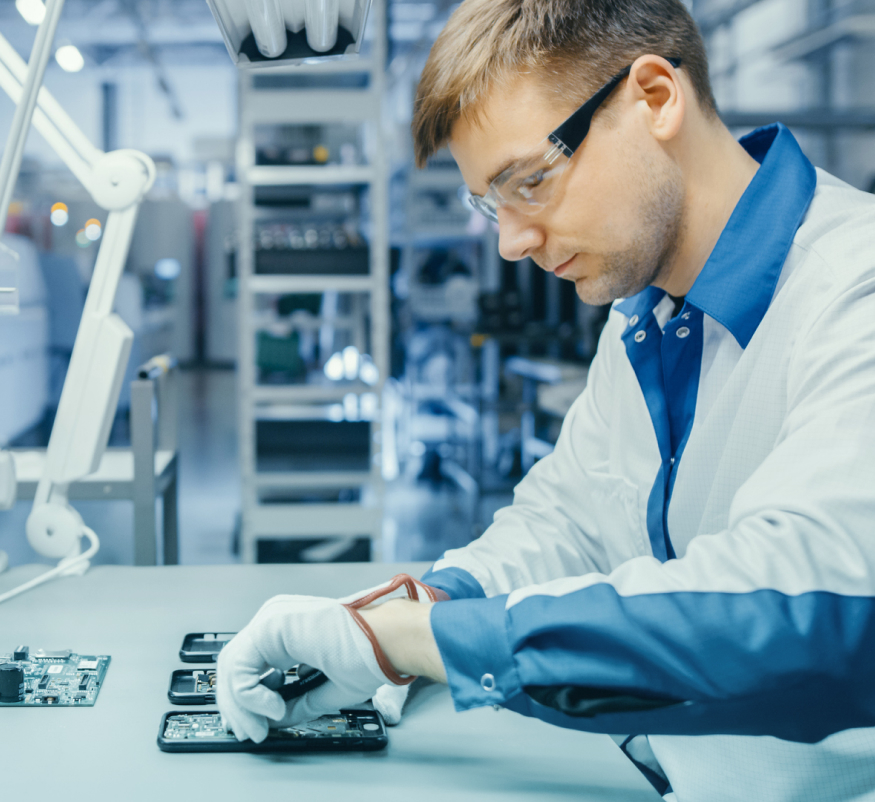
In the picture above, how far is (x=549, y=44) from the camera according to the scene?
2.73 feet

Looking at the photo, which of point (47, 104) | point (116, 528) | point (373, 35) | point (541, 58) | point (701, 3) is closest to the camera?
point (541, 58)

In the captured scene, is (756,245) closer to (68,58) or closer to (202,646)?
(202,646)

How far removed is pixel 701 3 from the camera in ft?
18.1

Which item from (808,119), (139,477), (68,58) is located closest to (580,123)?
(68,58)

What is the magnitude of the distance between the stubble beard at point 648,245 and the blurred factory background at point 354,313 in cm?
89

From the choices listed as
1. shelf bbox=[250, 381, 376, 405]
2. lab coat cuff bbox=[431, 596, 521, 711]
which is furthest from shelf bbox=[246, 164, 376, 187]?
lab coat cuff bbox=[431, 596, 521, 711]

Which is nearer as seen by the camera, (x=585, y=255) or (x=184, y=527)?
(x=585, y=255)

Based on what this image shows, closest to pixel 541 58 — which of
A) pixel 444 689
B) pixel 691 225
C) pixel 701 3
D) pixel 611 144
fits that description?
pixel 611 144

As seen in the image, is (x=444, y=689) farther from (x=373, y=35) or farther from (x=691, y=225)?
(x=373, y=35)

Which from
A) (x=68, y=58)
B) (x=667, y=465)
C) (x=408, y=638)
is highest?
(x=68, y=58)

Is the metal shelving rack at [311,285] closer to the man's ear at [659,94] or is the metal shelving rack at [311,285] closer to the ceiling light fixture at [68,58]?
the ceiling light fixture at [68,58]

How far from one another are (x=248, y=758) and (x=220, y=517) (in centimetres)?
347

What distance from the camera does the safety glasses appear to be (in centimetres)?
83

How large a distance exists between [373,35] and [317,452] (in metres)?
Answer: 1.46
